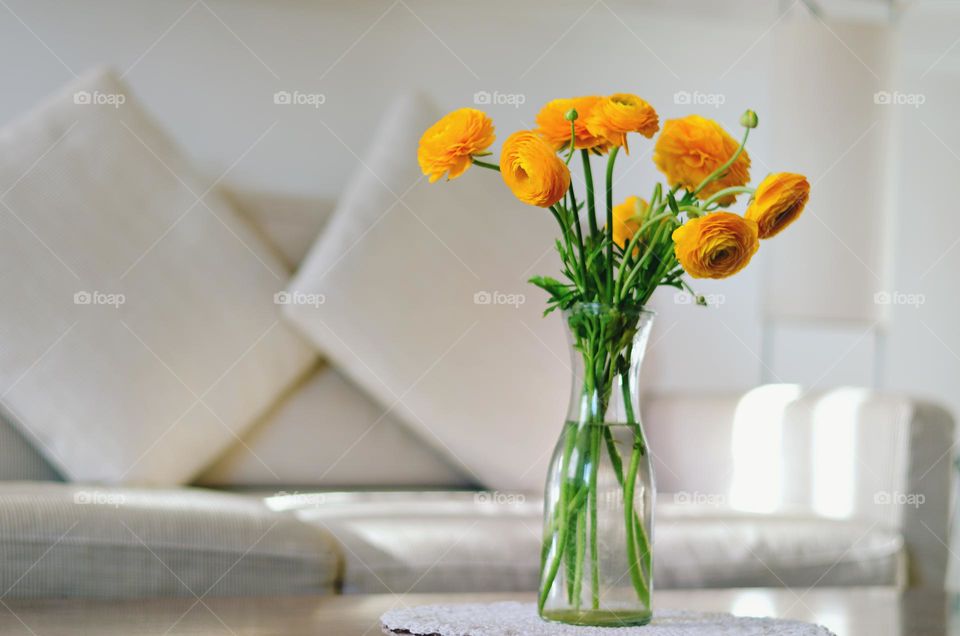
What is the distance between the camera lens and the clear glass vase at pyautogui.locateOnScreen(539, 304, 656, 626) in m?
0.87

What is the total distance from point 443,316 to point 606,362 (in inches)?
46.7

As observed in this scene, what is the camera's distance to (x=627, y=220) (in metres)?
0.97

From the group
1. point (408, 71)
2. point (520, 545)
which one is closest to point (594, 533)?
point (520, 545)

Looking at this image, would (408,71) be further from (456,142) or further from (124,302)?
(456,142)

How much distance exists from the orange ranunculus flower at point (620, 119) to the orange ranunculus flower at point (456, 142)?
9cm

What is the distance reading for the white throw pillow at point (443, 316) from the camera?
2021mm

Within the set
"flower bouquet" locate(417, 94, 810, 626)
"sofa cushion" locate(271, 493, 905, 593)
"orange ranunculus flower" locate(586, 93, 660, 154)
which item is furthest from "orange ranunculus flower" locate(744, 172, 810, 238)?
"sofa cushion" locate(271, 493, 905, 593)

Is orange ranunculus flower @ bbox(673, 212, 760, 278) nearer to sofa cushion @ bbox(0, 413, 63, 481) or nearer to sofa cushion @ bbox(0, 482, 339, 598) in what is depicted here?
sofa cushion @ bbox(0, 482, 339, 598)

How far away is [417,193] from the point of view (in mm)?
2133

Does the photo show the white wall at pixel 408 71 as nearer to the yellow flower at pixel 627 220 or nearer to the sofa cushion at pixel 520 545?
the sofa cushion at pixel 520 545

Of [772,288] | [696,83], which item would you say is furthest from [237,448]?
[696,83]

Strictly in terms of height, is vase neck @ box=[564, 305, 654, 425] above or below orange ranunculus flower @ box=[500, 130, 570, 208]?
below

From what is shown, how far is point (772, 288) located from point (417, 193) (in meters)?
→ 1.09

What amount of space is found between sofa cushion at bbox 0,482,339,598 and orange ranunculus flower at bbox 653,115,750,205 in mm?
818
